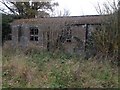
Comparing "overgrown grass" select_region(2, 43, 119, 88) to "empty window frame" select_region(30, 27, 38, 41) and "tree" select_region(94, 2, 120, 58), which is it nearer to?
"tree" select_region(94, 2, 120, 58)

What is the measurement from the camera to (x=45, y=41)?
2228 cm

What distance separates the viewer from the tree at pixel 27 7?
117ft

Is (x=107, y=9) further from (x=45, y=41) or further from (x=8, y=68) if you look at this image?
(x=45, y=41)

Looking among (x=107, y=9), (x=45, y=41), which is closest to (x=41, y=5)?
(x=45, y=41)

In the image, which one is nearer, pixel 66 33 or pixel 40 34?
pixel 66 33

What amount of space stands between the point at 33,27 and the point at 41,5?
38.5 feet

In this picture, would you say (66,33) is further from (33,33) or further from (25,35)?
(25,35)

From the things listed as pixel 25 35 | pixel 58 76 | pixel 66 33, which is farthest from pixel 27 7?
pixel 58 76

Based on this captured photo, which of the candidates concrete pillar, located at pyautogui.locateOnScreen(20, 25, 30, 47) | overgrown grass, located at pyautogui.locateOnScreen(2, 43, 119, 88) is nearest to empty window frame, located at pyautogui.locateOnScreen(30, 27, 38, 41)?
concrete pillar, located at pyautogui.locateOnScreen(20, 25, 30, 47)

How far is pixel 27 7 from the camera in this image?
3569cm

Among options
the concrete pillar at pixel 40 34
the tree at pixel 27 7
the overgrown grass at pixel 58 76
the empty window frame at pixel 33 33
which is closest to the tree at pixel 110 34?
the overgrown grass at pixel 58 76

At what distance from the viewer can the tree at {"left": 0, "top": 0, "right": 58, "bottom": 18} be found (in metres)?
35.8

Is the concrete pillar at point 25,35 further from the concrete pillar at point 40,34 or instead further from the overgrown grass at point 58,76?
the overgrown grass at point 58,76

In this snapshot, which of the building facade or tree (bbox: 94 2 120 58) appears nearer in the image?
tree (bbox: 94 2 120 58)
